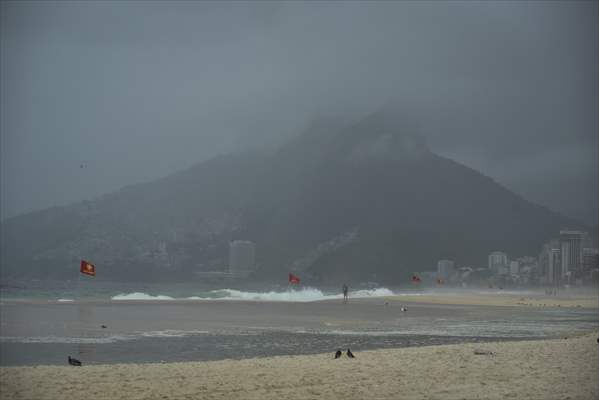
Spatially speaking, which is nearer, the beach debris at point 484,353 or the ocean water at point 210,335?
the beach debris at point 484,353

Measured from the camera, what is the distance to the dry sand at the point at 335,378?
13133 mm

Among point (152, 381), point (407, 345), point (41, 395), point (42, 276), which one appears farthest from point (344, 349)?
point (42, 276)

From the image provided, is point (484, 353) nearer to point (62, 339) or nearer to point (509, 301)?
point (62, 339)

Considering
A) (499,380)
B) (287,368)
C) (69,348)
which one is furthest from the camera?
(69,348)

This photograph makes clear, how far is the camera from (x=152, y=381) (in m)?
14.6

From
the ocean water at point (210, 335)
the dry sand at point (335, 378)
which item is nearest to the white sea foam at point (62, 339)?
the ocean water at point (210, 335)

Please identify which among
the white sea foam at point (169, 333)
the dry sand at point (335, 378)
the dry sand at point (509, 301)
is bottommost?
the dry sand at point (509, 301)

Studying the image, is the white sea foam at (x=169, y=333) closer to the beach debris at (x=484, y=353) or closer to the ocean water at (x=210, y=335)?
the ocean water at (x=210, y=335)

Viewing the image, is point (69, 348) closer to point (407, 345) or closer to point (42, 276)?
point (407, 345)

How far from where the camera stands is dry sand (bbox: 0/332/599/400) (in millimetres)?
13133

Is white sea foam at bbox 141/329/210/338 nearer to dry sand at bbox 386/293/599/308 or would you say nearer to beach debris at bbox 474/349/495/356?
beach debris at bbox 474/349/495/356

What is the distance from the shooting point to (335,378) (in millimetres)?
15141

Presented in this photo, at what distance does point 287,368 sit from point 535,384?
635 centimetres

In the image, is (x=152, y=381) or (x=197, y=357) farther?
(x=197, y=357)
